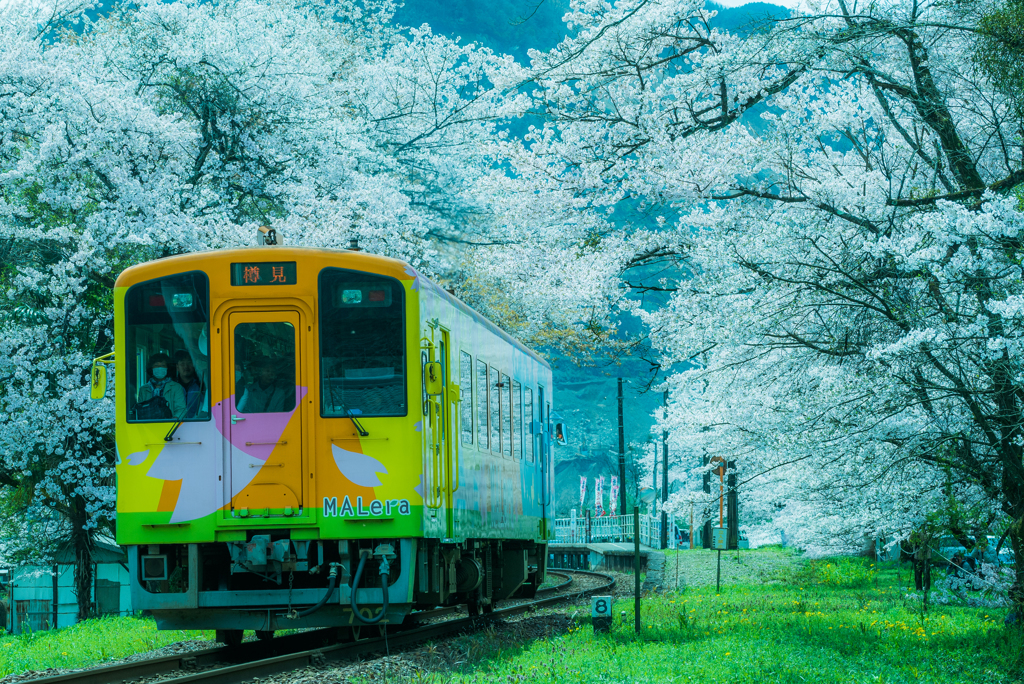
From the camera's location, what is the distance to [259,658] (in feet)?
28.8

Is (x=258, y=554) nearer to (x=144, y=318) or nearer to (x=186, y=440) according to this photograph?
(x=186, y=440)

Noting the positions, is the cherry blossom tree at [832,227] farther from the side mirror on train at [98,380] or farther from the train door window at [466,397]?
the side mirror on train at [98,380]

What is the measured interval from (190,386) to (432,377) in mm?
1871

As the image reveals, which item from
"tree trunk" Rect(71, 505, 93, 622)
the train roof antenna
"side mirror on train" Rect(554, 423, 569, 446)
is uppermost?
the train roof antenna

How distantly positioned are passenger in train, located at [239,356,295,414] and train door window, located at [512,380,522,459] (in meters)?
4.57

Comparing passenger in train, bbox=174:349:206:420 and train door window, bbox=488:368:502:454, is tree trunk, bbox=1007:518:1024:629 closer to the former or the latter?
train door window, bbox=488:368:502:454

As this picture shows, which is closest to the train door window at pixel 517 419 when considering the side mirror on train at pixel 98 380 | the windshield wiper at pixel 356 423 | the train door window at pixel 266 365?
the windshield wiper at pixel 356 423

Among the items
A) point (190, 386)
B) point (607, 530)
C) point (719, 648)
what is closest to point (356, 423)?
point (190, 386)

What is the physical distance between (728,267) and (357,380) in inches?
164

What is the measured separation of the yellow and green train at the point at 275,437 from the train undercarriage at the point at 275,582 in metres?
0.02

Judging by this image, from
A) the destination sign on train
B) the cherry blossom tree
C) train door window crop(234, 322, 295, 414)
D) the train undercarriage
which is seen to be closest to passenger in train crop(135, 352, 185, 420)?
train door window crop(234, 322, 295, 414)

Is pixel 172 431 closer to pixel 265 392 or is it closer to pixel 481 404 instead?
pixel 265 392

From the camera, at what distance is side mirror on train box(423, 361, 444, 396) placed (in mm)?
8195

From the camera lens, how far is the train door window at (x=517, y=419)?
1232cm
